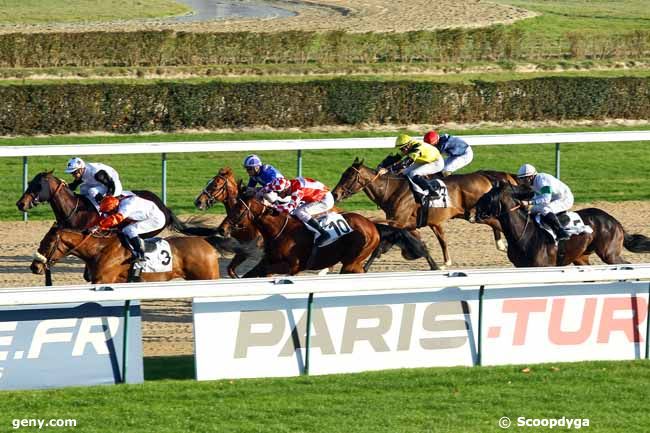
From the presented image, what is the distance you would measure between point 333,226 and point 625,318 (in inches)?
103

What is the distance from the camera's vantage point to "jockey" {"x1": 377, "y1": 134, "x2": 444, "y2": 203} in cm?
1266

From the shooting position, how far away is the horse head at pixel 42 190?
37.1 ft

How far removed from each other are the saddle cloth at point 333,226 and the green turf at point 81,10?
23.0m

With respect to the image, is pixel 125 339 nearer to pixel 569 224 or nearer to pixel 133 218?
pixel 133 218

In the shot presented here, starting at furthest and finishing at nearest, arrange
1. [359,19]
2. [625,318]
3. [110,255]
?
[359,19], [110,255], [625,318]

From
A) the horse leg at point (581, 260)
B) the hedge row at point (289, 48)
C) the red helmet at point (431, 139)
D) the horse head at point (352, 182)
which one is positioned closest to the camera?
the horse leg at point (581, 260)

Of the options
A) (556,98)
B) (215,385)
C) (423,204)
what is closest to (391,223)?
(423,204)

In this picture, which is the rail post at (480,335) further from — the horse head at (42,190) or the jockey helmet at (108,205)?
the horse head at (42,190)

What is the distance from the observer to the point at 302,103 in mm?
19094

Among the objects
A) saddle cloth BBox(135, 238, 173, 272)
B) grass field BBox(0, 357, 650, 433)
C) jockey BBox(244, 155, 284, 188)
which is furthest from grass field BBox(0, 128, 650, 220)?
grass field BBox(0, 357, 650, 433)

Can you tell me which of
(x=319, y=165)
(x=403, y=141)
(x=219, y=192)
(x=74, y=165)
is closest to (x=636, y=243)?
(x=403, y=141)

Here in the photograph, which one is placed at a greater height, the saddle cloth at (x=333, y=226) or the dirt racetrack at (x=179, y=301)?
the saddle cloth at (x=333, y=226)

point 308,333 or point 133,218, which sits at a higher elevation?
point 133,218

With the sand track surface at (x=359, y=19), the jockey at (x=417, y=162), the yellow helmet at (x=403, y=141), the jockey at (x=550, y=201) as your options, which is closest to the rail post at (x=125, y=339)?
the jockey at (x=550, y=201)
